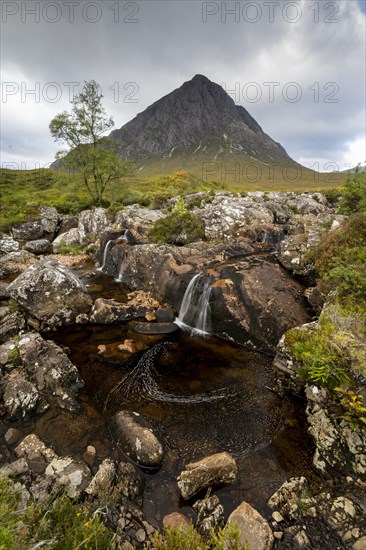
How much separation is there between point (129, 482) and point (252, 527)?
2.94 metres

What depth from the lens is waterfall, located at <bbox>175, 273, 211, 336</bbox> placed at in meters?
14.5

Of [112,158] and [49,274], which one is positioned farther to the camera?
[112,158]

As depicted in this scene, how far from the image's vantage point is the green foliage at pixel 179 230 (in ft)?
80.8

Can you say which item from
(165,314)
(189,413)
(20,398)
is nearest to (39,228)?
(165,314)

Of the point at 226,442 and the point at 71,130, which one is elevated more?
the point at 71,130

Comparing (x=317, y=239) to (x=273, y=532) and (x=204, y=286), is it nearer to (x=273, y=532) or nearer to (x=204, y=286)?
(x=204, y=286)

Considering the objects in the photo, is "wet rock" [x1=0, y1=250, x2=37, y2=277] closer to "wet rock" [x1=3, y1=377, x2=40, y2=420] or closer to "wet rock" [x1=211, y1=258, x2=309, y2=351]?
"wet rock" [x1=3, y1=377, x2=40, y2=420]

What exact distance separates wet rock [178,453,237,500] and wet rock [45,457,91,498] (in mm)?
2315

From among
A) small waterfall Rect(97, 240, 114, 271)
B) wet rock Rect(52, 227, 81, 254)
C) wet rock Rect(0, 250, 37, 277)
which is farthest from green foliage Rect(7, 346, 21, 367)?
wet rock Rect(52, 227, 81, 254)

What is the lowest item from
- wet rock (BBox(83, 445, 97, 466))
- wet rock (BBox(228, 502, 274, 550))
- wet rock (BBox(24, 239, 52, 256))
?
wet rock (BBox(83, 445, 97, 466))

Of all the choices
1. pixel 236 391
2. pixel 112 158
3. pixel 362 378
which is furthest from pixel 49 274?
pixel 112 158

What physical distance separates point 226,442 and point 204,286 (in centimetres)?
863

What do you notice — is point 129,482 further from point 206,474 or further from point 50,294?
point 50,294

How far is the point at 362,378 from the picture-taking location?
6.73 meters
